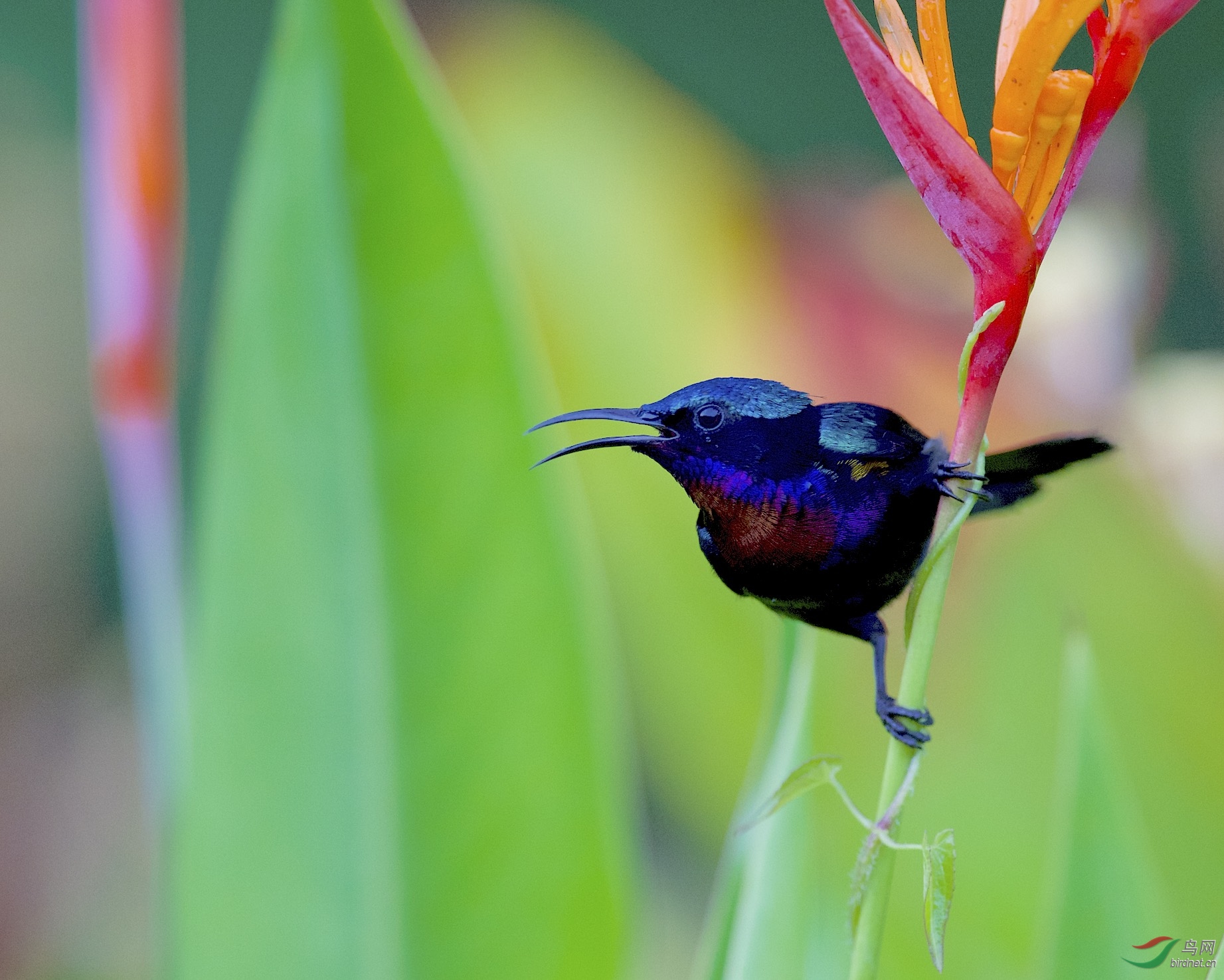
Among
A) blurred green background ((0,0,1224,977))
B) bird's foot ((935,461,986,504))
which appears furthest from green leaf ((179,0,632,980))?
bird's foot ((935,461,986,504))

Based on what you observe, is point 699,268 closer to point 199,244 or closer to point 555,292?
point 555,292

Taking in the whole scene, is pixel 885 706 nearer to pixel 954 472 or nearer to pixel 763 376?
pixel 954 472

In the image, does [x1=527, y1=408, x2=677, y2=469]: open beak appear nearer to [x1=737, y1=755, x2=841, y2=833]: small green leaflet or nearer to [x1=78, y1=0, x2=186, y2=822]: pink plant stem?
[x1=737, y1=755, x2=841, y2=833]: small green leaflet

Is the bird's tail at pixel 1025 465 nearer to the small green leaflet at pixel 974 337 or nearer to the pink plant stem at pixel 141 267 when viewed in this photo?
the small green leaflet at pixel 974 337

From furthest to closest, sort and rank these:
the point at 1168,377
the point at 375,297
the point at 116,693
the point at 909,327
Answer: the point at 116,693, the point at 909,327, the point at 1168,377, the point at 375,297

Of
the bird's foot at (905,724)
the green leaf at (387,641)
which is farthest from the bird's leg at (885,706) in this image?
the green leaf at (387,641)

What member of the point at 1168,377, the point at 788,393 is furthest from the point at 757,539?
the point at 1168,377

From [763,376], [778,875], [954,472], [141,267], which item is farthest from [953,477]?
[763,376]
